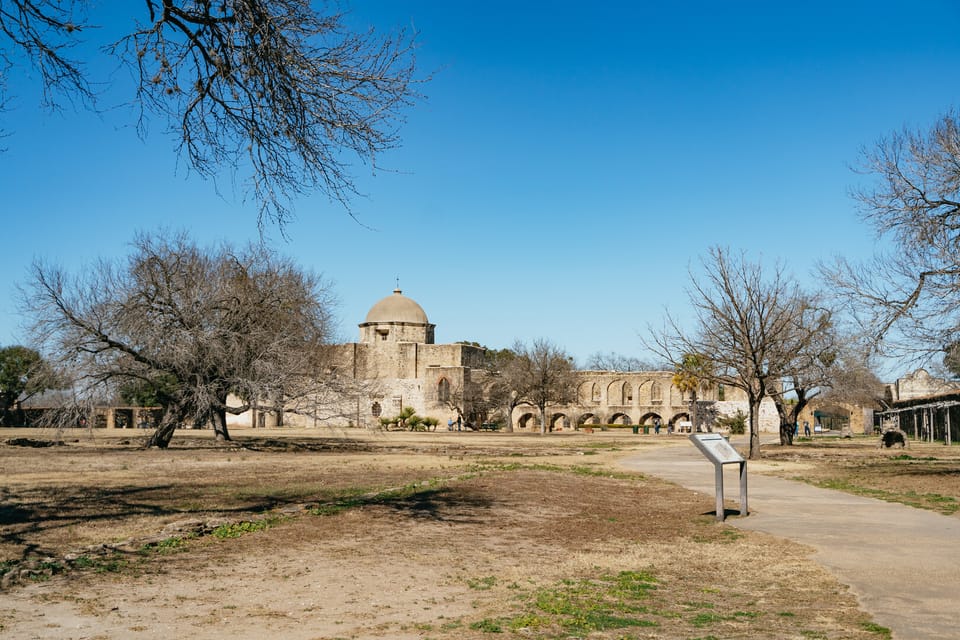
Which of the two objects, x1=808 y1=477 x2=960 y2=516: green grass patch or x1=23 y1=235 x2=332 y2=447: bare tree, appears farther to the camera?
x1=23 y1=235 x2=332 y2=447: bare tree

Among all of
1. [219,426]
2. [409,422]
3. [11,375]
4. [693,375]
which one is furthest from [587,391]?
[693,375]

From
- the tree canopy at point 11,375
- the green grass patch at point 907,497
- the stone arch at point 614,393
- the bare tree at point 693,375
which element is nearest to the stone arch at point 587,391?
the stone arch at point 614,393

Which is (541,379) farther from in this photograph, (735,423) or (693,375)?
(693,375)

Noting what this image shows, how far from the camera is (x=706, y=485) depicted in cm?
1530

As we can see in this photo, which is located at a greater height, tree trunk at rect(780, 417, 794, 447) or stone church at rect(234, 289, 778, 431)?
stone church at rect(234, 289, 778, 431)

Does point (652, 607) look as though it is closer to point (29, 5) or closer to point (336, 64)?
A: point (336, 64)

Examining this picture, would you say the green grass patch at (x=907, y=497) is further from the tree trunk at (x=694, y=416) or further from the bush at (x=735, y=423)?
the tree trunk at (x=694, y=416)

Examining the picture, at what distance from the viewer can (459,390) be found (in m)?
65.1

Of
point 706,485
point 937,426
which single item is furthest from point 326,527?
point 937,426

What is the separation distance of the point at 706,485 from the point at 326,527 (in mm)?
8306

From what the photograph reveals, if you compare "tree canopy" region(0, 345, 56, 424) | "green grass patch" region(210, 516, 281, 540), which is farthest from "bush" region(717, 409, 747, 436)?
"green grass patch" region(210, 516, 281, 540)

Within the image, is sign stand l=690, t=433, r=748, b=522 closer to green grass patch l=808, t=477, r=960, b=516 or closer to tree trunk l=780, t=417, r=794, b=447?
green grass patch l=808, t=477, r=960, b=516

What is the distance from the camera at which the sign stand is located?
10039 mm

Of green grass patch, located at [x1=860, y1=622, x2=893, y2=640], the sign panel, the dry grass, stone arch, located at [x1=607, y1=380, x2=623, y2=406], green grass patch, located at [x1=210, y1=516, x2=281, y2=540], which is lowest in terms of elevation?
the dry grass
